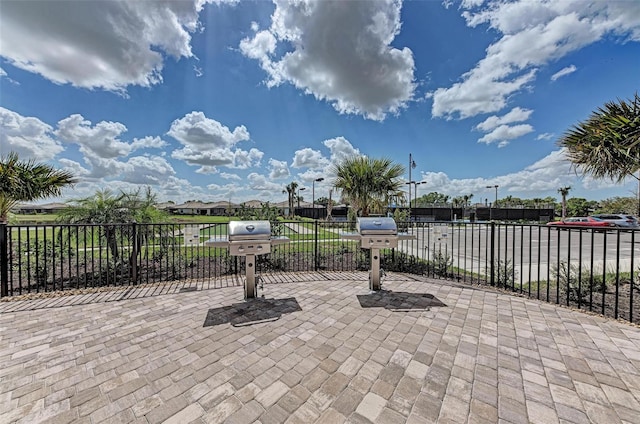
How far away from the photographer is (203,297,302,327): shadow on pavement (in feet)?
8.82

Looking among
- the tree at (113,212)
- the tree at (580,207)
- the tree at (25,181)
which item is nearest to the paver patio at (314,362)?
the tree at (113,212)

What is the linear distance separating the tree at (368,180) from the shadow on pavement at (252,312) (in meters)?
3.29

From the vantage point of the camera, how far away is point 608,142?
3.71 metres

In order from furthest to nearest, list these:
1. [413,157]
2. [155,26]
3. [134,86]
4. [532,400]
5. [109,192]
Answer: [413,157]
[134,86]
[155,26]
[109,192]
[532,400]

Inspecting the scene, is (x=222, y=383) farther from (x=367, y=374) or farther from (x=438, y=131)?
(x=438, y=131)

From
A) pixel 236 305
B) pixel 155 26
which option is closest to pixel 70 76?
pixel 155 26

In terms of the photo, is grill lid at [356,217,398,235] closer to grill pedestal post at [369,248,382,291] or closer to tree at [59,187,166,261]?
grill pedestal post at [369,248,382,291]

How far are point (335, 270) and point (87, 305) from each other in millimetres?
3808

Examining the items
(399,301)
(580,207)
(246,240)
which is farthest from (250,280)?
(580,207)

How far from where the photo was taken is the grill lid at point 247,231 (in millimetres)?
3012

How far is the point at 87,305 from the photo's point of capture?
3158mm

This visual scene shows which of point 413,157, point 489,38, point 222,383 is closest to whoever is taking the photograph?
point 222,383

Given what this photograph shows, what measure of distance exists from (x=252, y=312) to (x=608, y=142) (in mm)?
5670

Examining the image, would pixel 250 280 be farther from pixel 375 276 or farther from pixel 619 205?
pixel 619 205
